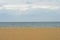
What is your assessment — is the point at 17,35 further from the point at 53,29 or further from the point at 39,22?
the point at 53,29

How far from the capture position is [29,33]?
0.96 meters

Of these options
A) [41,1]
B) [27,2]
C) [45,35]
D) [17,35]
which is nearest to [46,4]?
[41,1]

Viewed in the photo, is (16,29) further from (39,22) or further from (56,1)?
(56,1)

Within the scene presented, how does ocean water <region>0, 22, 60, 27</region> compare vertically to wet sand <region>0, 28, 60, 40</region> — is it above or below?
above

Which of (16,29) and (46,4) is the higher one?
(46,4)

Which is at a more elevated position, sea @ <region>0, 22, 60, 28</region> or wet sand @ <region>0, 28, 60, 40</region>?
sea @ <region>0, 22, 60, 28</region>

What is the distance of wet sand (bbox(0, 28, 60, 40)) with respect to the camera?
95 cm

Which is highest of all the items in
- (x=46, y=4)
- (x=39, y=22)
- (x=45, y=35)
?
(x=46, y=4)

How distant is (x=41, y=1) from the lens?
3.05 ft

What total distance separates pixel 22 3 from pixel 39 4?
0.18m

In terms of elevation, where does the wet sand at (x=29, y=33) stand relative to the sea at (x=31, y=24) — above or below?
below

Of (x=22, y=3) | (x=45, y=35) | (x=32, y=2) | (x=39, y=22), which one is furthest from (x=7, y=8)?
(x=45, y=35)

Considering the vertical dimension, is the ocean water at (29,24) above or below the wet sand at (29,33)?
above

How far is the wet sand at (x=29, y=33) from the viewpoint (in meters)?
0.95
